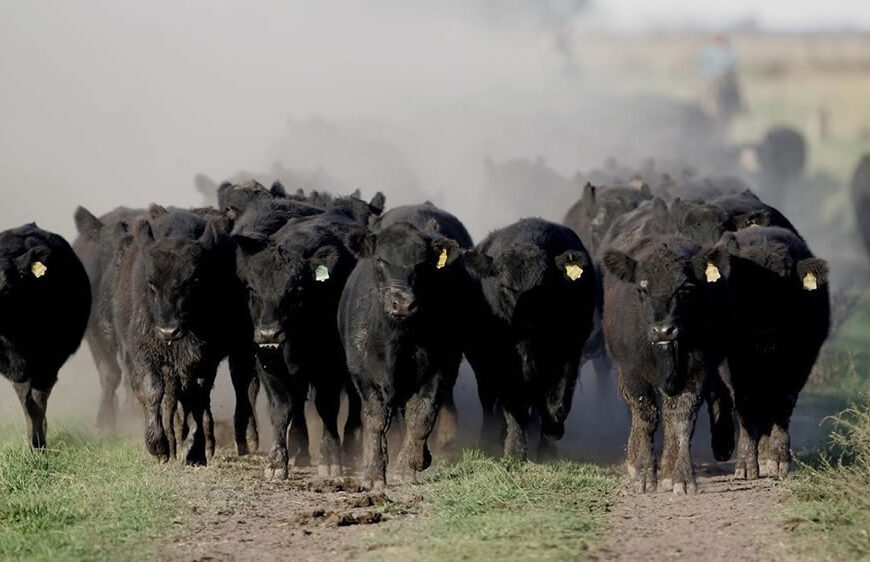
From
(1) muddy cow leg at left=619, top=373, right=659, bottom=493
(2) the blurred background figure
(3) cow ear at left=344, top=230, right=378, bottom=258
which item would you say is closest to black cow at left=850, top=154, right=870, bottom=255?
(2) the blurred background figure

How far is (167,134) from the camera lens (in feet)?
129

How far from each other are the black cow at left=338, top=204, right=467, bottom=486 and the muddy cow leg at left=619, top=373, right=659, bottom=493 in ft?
4.58

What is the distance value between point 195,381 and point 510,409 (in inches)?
96.8

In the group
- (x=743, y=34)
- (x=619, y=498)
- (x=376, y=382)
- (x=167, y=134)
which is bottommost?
(x=619, y=498)

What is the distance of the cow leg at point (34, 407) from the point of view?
13.2m

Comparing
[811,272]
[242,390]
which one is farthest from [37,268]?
[811,272]

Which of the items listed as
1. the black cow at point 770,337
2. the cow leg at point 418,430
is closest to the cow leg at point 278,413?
the cow leg at point 418,430

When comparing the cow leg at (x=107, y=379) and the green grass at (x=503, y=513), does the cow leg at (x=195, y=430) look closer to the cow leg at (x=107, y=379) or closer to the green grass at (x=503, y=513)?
the green grass at (x=503, y=513)

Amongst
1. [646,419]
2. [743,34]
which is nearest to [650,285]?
[646,419]

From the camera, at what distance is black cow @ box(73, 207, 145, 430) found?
15.5 meters

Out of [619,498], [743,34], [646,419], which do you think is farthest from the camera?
[743,34]

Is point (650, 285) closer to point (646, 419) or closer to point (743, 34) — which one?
point (646, 419)

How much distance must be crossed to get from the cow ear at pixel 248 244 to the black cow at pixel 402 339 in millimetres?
1018

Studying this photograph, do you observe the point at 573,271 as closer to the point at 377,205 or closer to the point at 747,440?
the point at 747,440
